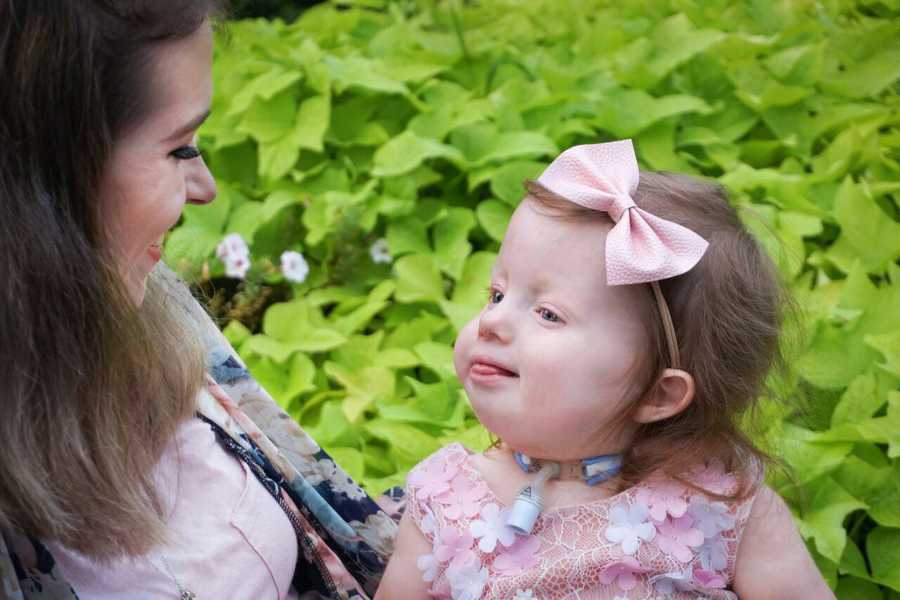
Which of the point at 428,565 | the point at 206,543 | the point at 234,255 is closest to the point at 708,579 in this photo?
the point at 428,565

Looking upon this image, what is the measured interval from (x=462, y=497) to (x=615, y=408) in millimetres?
237

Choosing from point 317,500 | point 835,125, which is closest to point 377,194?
point 835,125

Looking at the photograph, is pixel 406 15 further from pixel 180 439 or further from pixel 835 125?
pixel 180 439

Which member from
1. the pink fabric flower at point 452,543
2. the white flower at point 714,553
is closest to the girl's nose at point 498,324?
the pink fabric flower at point 452,543

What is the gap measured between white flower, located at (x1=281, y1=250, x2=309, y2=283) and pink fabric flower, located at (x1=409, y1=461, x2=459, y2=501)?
4.25ft

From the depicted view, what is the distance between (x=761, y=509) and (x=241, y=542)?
2.21 ft

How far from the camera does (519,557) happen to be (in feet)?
4.85

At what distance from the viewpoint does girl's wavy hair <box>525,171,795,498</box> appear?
1.46 m

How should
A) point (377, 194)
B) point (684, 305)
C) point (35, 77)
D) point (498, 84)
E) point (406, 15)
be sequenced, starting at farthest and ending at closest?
point (406, 15) → point (498, 84) → point (377, 194) → point (684, 305) → point (35, 77)

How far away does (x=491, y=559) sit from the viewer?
149 centimetres

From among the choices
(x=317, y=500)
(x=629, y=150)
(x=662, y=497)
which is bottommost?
(x=317, y=500)

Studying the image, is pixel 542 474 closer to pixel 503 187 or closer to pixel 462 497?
pixel 462 497

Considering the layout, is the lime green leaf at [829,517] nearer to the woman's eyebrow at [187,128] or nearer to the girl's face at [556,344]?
the girl's face at [556,344]

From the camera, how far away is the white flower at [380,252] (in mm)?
2887
